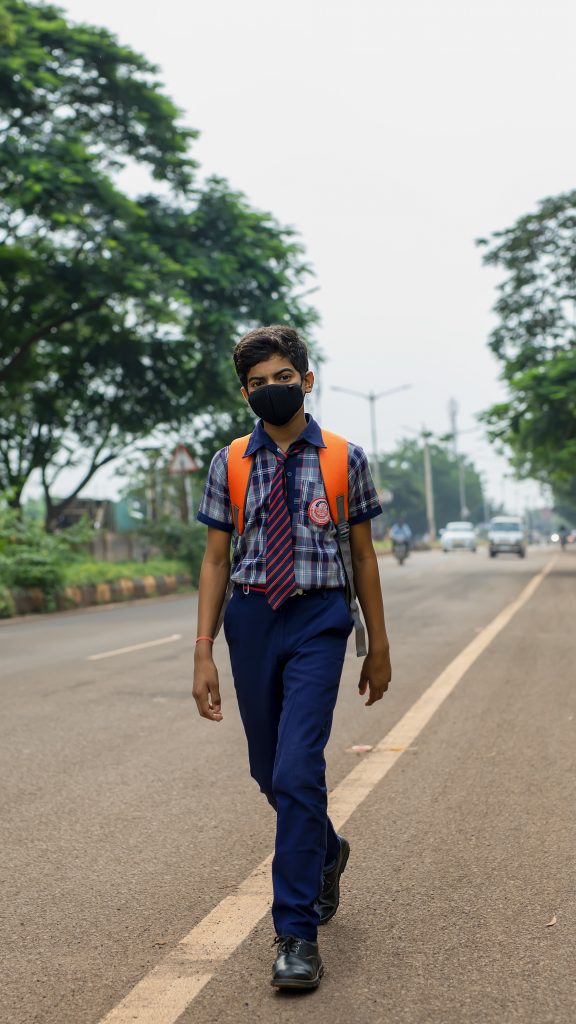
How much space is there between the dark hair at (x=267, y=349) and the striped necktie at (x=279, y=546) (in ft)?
1.00

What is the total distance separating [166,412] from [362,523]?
2538 cm

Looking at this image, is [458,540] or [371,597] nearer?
[371,597]

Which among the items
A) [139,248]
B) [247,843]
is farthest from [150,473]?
[247,843]

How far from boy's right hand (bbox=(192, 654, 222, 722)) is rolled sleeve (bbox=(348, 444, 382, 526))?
0.61 meters

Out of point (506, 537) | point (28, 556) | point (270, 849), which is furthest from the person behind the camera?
point (506, 537)

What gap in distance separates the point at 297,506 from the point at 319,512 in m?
0.07

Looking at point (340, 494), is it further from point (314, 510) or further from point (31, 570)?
point (31, 570)

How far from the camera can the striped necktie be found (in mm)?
3605

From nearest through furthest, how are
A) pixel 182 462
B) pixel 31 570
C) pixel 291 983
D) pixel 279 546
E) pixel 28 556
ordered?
pixel 291 983 < pixel 279 546 < pixel 28 556 < pixel 31 570 < pixel 182 462


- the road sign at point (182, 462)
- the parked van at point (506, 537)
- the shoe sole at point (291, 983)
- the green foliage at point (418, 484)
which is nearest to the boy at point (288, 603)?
the shoe sole at point (291, 983)

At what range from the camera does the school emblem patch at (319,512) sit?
369 centimetres

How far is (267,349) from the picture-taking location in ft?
12.2

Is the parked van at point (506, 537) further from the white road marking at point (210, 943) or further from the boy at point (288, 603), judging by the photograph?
the boy at point (288, 603)

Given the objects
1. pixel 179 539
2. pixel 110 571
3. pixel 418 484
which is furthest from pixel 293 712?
pixel 418 484
